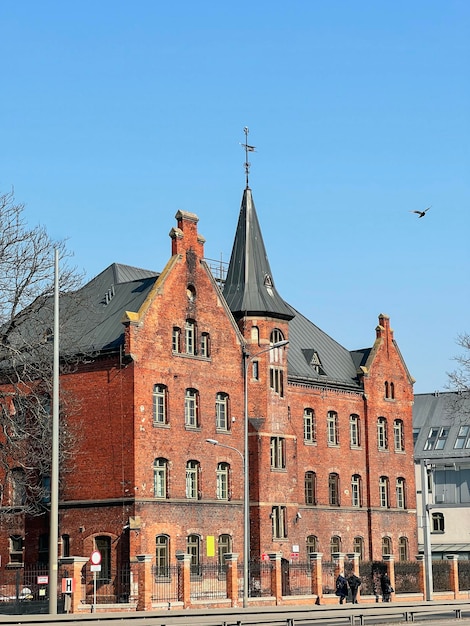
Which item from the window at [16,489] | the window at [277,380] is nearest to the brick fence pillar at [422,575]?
the window at [277,380]

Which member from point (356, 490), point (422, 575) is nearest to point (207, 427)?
point (422, 575)

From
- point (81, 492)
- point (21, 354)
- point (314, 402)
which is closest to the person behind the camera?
point (21, 354)

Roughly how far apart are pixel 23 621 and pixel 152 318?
66.4ft

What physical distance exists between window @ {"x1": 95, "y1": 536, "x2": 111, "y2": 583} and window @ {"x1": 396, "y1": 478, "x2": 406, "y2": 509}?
22.9m

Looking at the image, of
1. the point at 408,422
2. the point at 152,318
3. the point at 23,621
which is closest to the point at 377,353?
the point at 408,422

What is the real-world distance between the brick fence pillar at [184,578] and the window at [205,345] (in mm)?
12390

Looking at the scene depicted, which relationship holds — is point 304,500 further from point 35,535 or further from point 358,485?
point 35,535

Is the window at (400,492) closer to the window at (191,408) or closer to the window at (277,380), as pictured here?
the window at (277,380)

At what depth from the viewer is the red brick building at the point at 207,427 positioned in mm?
47750

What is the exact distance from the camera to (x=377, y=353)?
211 ft

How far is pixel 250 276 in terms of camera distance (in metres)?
55.8

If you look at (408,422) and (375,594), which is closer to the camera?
(375,594)

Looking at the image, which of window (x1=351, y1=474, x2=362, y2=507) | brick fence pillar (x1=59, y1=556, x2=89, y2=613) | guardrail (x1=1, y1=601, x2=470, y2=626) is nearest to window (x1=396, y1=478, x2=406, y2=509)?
window (x1=351, y1=474, x2=362, y2=507)

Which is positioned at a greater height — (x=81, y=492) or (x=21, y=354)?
(x=21, y=354)
